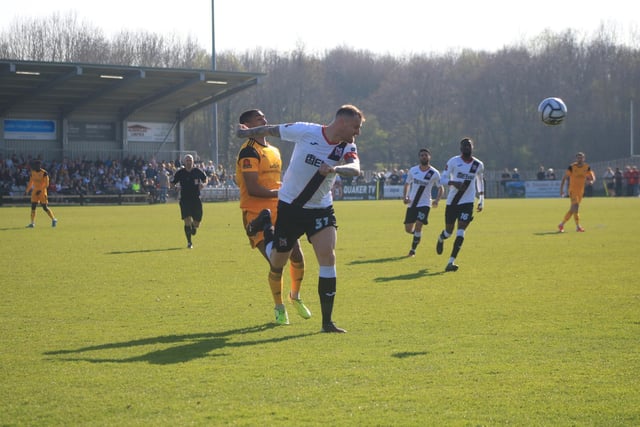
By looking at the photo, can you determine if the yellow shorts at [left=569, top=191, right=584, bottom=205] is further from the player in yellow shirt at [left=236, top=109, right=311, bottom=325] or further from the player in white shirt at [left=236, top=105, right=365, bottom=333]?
the player in white shirt at [left=236, top=105, right=365, bottom=333]

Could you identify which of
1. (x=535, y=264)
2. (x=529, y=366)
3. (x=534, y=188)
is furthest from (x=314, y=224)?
(x=534, y=188)

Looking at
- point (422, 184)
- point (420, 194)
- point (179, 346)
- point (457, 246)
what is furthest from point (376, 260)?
point (179, 346)

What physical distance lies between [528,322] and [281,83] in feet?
280

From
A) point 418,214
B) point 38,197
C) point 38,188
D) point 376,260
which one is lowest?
point 376,260

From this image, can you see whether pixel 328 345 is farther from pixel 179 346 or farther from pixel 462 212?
pixel 462 212

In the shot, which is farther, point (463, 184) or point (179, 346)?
point (463, 184)

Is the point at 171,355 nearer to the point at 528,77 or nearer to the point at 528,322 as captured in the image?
the point at 528,322

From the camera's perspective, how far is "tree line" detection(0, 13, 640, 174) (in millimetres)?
90500

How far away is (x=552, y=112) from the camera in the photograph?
62.3 feet

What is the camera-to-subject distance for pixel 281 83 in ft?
306

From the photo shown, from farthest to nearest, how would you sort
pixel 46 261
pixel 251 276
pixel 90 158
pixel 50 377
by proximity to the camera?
pixel 90 158, pixel 46 261, pixel 251 276, pixel 50 377

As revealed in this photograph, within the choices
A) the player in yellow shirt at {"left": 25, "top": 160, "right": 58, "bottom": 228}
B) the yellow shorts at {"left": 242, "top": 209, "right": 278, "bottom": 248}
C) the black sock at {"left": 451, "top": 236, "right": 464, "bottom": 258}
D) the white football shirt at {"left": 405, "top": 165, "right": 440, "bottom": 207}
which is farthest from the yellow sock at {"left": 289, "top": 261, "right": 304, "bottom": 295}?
the player in yellow shirt at {"left": 25, "top": 160, "right": 58, "bottom": 228}

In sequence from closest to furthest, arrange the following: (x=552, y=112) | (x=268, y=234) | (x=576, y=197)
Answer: (x=268, y=234)
(x=552, y=112)
(x=576, y=197)

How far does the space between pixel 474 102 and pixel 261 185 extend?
88.1m
